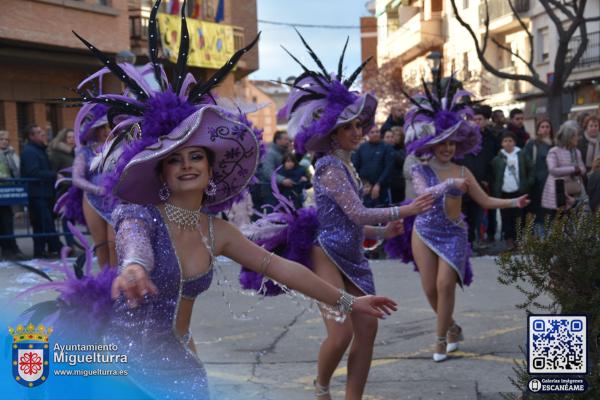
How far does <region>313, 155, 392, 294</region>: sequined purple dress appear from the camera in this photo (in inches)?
228

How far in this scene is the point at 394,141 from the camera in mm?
14070

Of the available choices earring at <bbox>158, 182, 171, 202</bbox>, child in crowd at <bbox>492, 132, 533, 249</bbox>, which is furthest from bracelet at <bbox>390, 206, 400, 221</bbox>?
child in crowd at <bbox>492, 132, 533, 249</bbox>

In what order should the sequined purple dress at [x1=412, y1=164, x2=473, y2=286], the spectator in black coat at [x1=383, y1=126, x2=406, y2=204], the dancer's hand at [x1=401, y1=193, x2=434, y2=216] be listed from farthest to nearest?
the spectator in black coat at [x1=383, y1=126, x2=406, y2=204]
the sequined purple dress at [x1=412, y1=164, x2=473, y2=286]
the dancer's hand at [x1=401, y1=193, x2=434, y2=216]

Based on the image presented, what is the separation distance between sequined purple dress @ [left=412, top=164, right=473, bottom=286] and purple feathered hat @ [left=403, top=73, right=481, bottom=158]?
0.23 metres

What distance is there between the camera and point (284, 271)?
410 centimetres

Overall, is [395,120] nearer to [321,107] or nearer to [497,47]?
[321,107]

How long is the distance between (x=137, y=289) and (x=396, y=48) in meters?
47.3

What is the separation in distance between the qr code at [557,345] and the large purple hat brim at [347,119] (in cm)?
233

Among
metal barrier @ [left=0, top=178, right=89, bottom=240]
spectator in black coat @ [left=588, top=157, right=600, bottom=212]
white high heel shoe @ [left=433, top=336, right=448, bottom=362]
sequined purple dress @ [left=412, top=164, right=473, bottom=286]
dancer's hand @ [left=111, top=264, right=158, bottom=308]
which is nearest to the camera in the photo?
dancer's hand @ [left=111, top=264, right=158, bottom=308]

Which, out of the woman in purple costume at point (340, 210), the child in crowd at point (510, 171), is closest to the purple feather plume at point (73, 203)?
the woman in purple costume at point (340, 210)

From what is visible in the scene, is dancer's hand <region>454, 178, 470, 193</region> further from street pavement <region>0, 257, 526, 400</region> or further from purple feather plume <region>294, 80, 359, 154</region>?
purple feather plume <region>294, 80, 359, 154</region>

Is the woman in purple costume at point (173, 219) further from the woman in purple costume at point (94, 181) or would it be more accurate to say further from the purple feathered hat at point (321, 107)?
the woman in purple costume at point (94, 181)

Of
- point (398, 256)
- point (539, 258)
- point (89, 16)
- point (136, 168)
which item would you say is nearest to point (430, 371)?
point (398, 256)

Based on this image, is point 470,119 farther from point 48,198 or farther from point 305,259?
point 48,198
